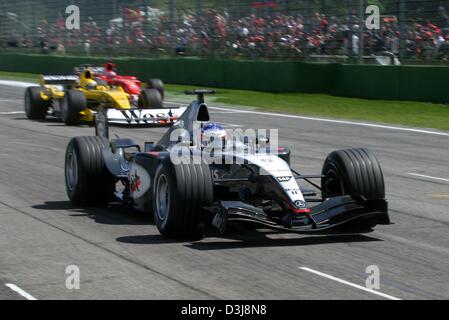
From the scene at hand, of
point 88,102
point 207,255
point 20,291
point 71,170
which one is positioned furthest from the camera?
point 88,102

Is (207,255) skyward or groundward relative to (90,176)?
groundward

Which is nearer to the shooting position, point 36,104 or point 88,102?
point 88,102

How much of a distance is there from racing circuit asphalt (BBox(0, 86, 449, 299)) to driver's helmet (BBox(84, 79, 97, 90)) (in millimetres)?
9703

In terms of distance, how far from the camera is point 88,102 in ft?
75.9

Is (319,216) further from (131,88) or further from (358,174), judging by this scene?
(131,88)

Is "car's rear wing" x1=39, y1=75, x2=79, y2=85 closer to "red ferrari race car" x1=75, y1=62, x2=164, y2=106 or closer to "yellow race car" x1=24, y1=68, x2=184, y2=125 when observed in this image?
"yellow race car" x1=24, y1=68, x2=184, y2=125

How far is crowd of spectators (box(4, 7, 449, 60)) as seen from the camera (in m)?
27.5

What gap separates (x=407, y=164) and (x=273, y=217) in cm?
703

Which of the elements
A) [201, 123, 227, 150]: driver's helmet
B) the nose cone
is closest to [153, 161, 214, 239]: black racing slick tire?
[201, 123, 227, 150]: driver's helmet

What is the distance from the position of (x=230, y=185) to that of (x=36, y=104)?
A: 1481cm

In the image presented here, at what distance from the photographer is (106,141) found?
11242 mm

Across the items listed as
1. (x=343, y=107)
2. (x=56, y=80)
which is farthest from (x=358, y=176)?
→ (x=343, y=107)

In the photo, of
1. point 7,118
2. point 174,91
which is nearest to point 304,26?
point 174,91
